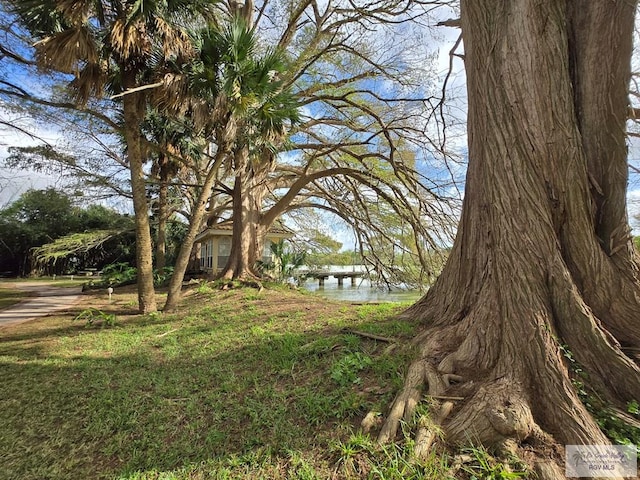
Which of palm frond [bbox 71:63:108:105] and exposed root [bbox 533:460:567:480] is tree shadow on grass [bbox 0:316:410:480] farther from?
palm frond [bbox 71:63:108:105]

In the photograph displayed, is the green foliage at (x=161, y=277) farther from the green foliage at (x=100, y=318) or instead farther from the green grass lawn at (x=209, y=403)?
the green grass lawn at (x=209, y=403)

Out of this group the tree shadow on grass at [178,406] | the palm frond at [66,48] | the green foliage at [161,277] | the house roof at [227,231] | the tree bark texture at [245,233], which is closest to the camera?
the tree shadow on grass at [178,406]

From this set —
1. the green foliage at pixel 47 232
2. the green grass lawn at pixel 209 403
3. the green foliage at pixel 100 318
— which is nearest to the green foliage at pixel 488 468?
the green grass lawn at pixel 209 403

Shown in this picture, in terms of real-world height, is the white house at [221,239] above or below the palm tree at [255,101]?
below

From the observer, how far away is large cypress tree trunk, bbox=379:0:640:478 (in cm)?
240

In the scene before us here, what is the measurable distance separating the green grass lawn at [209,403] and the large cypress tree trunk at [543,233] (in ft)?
1.49

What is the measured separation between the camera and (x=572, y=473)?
1887mm

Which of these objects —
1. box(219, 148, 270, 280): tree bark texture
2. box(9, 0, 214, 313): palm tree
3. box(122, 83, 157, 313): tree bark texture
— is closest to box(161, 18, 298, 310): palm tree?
box(9, 0, 214, 313): palm tree

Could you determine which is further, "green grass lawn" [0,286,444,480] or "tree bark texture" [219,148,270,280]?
"tree bark texture" [219,148,270,280]

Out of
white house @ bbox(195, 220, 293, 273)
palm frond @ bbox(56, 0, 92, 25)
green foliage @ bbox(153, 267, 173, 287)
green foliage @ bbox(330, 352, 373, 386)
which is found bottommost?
green foliage @ bbox(330, 352, 373, 386)

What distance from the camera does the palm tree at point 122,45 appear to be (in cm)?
587

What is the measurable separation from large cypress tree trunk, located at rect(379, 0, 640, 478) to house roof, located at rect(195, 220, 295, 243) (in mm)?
14091

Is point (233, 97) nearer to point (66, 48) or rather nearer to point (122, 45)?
point (122, 45)

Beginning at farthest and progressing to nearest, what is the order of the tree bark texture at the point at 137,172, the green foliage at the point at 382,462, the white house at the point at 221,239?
the white house at the point at 221,239, the tree bark texture at the point at 137,172, the green foliage at the point at 382,462
